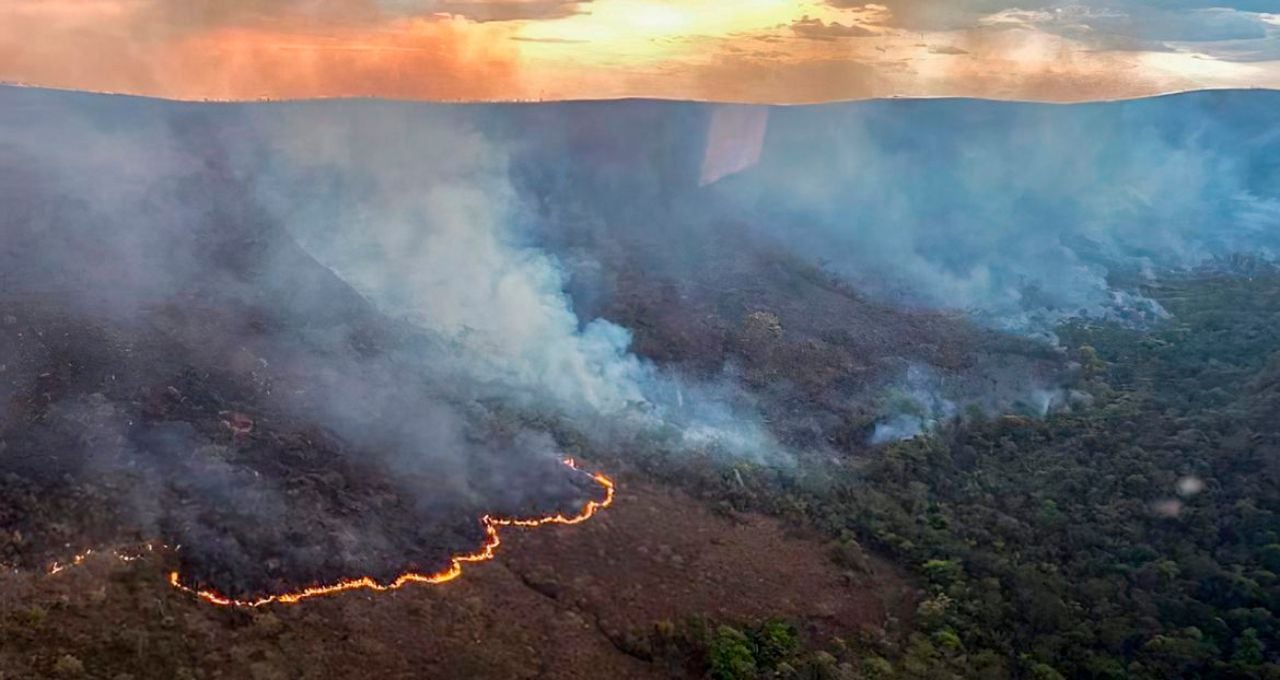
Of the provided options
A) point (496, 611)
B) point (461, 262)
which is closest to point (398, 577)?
point (496, 611)

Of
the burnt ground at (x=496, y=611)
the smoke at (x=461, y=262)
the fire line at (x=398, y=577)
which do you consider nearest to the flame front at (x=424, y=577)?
the fire line at (x=398, y=577)

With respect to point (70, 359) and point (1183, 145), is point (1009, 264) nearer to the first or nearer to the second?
point (1183, 145)

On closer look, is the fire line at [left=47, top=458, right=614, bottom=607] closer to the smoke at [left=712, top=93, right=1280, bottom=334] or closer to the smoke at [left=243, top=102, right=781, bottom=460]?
the smoke at [left=243, top=102, right=781, bottom=460]

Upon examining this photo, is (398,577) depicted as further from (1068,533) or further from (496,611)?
(1068,533)

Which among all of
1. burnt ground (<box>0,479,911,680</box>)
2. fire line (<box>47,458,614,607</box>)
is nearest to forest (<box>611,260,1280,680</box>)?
burnt ground (<box>0,479,911,680</box>)

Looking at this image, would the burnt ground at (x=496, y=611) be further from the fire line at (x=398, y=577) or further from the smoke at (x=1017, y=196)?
the smoke at (x=1017, y=196)
